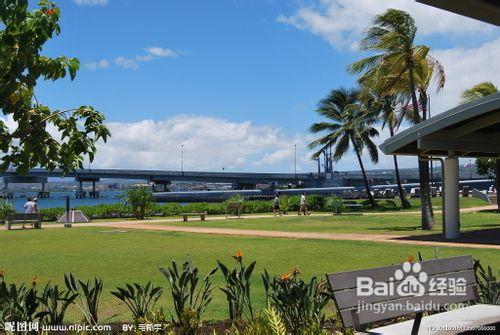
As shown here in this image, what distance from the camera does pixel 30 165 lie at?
6234 mm

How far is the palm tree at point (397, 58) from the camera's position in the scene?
2225cm

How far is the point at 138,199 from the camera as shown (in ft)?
107

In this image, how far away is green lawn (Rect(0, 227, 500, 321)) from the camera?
10.4m

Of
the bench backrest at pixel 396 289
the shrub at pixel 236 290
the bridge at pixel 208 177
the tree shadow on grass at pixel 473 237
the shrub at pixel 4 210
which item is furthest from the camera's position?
the bridge at pixel 208 177

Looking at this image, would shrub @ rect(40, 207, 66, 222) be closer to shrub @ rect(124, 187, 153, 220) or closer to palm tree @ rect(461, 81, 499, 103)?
shrub @ rect(124, 187, 153, 220)

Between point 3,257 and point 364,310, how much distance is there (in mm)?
11079

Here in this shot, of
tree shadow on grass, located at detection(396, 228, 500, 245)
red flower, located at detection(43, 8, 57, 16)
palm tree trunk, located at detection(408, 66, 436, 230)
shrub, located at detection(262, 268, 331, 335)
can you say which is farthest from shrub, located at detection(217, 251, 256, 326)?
palm tree trunk, located at detection(408, 66, 436, 230)

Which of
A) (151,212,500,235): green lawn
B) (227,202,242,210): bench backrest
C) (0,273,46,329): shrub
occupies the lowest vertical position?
(151,212,500,235): green lawn

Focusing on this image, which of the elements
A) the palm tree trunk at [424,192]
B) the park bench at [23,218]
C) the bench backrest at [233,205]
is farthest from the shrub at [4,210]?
the palm tree trunk at [424,192]

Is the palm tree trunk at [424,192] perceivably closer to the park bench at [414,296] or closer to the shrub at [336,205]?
the shrub at [336,205]

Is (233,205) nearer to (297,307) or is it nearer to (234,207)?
(234,207)

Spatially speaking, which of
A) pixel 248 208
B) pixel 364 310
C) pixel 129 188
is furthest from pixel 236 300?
pixel 248 208

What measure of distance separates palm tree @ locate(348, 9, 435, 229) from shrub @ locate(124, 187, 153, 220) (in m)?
15.0

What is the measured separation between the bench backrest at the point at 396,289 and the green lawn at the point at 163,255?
266 cm
